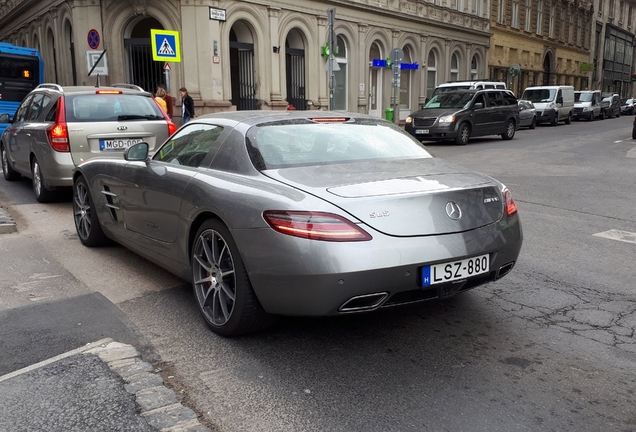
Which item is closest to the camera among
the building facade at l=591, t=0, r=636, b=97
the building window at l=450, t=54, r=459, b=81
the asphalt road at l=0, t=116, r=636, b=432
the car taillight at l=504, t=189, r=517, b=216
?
the asphalt road at l=0, t=116, r=636, b=432

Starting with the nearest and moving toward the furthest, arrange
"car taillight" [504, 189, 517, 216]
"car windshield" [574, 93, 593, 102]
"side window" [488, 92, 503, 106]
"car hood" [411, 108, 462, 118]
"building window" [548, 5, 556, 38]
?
"car taillight" [504, 189, 517, 216]
"car hood" [411, 108, 462, 118]
"side window" [488, 92, 503, 106]
"car windshield" [574, 93, 593, 102]
"building window" [548, 5, 556, 38]

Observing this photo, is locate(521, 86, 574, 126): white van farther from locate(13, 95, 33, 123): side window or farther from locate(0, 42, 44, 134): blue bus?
locate(13, 95, 33, 123): side window

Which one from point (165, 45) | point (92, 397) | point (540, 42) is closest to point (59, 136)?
point (92, 397)

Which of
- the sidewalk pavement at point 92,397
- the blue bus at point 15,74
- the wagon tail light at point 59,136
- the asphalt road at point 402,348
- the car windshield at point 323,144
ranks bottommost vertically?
the asphalt road at point 402,348

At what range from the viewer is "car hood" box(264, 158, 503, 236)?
133 inches

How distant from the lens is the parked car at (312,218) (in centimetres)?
331

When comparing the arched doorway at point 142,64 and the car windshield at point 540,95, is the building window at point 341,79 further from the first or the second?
the car windshield at point 540,95

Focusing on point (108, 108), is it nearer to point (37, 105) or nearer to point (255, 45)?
point (37, 105)

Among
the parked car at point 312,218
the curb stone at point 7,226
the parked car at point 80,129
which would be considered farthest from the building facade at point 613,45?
the parked car at point 312,218

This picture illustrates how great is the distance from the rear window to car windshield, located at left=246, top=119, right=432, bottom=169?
502 centimetres

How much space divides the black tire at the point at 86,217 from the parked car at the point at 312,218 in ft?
4.25

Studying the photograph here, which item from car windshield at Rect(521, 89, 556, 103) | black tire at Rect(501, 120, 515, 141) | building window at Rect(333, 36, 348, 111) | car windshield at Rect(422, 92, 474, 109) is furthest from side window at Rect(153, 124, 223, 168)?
car windshield at Rect(521, 89, 556, 103)

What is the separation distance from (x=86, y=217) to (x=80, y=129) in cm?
260

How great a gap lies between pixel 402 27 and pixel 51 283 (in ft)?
96.6
